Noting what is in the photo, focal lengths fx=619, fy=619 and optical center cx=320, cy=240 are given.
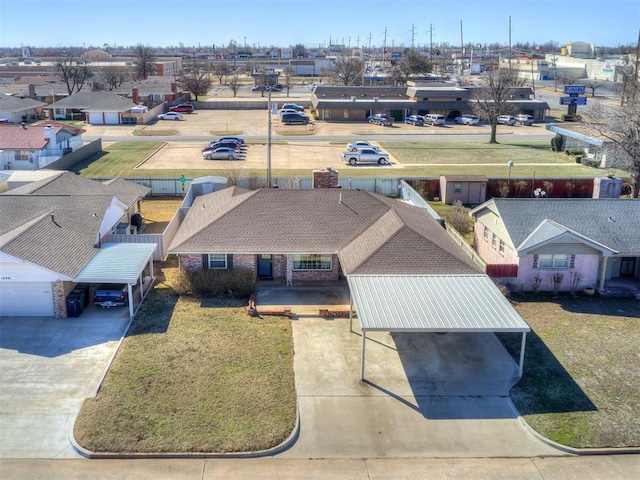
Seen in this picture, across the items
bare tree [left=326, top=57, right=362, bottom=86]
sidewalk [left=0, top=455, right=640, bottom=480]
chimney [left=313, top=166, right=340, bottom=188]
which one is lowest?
sidewalk [left=0, top=455, right=640, bottom=480]

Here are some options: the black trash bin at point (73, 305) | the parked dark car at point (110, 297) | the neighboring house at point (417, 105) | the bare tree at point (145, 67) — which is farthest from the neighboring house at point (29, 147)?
the bare tree at point (145, 67)

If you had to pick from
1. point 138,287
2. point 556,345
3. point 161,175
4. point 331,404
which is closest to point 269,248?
point 138,287

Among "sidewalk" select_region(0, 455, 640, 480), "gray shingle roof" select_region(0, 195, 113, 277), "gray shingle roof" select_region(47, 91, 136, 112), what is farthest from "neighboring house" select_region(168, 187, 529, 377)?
"gray shingle roof" select_region(47, 91, 136, 112)

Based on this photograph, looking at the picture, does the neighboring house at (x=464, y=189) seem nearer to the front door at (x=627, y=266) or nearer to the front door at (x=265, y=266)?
the front door at (x=627, y=266)

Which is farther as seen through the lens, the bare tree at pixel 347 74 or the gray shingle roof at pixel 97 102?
the bare tree at pixel 347 74

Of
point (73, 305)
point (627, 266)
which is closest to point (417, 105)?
point (627, 266)

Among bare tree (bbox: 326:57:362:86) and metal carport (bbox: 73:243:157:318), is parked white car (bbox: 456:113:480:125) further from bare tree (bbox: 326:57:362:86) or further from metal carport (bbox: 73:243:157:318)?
metal carport (bbox: 73:243:157:318)

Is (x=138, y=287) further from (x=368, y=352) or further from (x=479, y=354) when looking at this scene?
(x=479, y=354)
